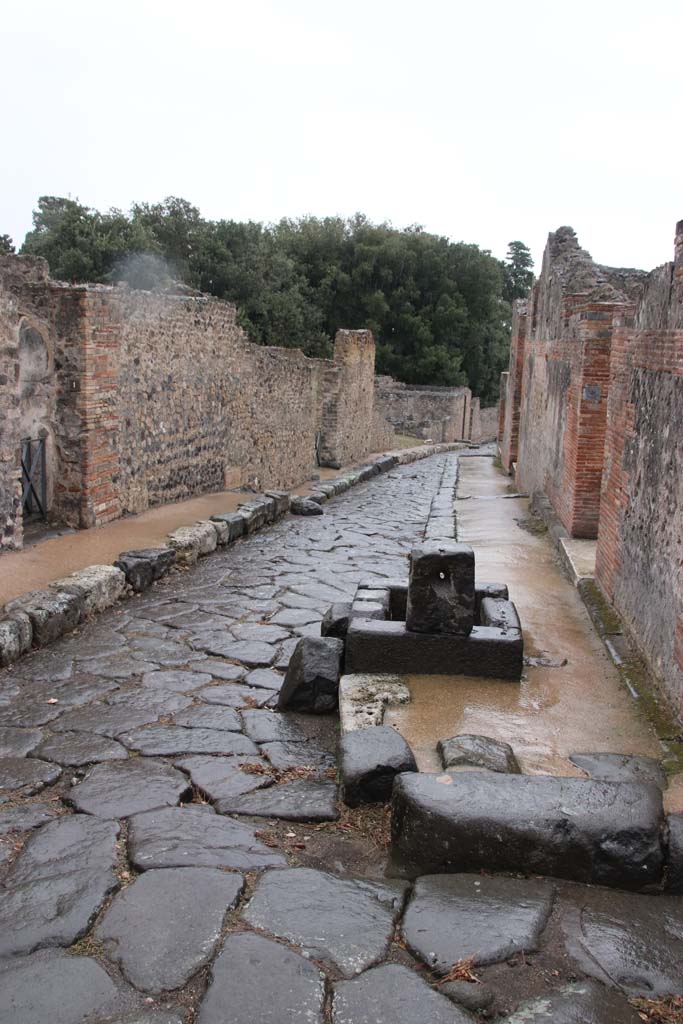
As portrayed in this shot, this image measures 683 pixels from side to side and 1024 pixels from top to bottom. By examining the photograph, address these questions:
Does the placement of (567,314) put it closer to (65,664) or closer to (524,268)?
(65,664)

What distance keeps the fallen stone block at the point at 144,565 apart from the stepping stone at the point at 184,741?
3137mm

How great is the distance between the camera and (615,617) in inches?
257

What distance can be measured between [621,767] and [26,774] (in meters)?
2.98

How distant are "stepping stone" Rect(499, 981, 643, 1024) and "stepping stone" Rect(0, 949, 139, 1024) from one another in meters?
1.18

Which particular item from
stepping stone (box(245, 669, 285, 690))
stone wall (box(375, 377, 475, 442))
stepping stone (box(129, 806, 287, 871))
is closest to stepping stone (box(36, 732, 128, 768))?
stepping stone (box(129, 806, 287, 871))

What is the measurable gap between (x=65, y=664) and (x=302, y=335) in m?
30.5

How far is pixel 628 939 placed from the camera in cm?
305

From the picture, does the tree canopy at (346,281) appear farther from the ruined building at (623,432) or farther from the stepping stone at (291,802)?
the stepping stone at (291,802)

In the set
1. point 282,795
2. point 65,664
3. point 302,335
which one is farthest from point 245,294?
point 282,795

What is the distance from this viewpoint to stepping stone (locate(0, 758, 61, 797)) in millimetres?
4340

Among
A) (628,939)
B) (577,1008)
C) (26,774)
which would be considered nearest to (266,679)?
(26,774)

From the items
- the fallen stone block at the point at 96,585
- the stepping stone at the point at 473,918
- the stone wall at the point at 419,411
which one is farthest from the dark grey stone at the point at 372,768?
the stone wall at the point at 419,411

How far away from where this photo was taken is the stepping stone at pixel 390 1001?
2.68m

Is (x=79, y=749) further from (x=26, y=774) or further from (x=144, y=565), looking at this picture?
(x=144, y=565)
